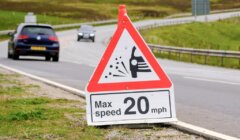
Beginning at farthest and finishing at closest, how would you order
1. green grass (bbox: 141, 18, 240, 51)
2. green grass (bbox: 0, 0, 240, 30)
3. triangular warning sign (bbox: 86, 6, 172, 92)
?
1. green grass (bbox: 0, 0, 240, 30)
2. green grass (bbox: 141, 18, 240, 51)
3. triangular warning sign (bbox: 86, 6, 172, 92)

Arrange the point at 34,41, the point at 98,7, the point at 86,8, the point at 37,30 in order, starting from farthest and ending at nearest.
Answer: the point at 98,7 → the point at 86,8 → the point at 37,30 → the point at 34,41

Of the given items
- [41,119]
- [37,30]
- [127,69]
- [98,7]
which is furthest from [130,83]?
[98,7]

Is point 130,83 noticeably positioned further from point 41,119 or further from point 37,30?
point 37,30

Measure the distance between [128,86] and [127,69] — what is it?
0.65 ft

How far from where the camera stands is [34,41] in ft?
96.5

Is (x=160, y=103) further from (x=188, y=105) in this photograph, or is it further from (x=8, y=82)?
(x=8, y=82)

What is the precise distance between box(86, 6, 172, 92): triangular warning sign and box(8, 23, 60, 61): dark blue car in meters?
20.8

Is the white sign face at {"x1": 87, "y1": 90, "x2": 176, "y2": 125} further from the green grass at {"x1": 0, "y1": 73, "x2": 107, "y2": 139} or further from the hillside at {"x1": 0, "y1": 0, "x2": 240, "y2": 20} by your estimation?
the hillside at {"x1": 0, "y1": 0, "x2": 240, "y2": 20}

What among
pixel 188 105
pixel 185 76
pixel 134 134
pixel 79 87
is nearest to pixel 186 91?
pixel 79 87

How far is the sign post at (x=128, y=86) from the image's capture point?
8773mm

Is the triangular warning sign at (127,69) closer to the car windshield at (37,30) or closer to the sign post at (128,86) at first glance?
the sign post at (128,86)

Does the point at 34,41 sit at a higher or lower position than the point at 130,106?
lower

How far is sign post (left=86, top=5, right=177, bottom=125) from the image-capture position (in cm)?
877

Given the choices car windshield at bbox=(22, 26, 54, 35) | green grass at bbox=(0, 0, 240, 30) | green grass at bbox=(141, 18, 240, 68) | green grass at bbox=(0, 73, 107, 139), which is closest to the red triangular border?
green grass at bbox=(0, 73, 107, 139)
